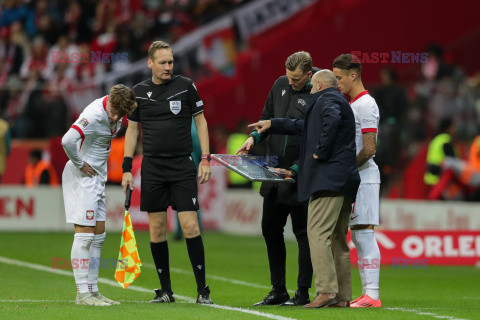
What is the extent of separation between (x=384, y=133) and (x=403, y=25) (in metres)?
3.96

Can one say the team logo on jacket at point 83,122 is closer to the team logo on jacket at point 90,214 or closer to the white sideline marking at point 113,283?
the team logo on jacket at point 90,214

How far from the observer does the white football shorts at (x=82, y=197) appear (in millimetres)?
9141

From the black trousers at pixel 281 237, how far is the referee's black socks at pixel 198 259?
728 mm

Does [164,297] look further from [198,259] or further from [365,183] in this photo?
[365,183]

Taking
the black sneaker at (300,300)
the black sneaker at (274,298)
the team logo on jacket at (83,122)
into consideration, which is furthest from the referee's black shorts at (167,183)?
the black sneaker at (300,300)

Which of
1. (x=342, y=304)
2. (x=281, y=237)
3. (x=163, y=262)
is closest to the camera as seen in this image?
(x=342, y=304)

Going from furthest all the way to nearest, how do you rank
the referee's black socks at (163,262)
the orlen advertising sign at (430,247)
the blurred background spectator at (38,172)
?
the blurred background spectator at (38,172), the orlen advertising sign at (430,247), the referee's black socks at (163,262)

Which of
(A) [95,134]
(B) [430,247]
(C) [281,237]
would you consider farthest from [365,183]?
(B) [430,247]

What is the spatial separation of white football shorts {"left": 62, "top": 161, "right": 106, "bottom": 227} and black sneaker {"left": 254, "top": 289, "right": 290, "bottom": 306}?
1701 mm

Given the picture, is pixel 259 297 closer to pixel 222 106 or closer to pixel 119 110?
pixel 119 110

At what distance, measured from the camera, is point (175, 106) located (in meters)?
9.42

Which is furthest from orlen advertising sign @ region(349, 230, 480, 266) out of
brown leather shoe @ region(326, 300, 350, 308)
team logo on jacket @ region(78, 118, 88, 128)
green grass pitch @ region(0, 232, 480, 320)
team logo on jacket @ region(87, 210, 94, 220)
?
team logo on jacket @ region(78, 118, 88, 128)

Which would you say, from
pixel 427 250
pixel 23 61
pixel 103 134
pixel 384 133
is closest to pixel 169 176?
pixel 103 134

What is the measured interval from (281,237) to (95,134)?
203 cm
